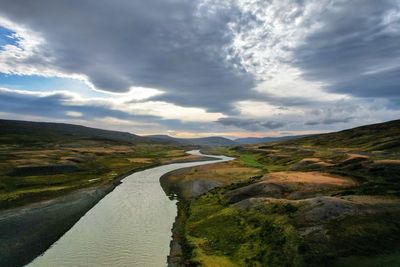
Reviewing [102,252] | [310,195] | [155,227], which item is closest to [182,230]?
[155,227]

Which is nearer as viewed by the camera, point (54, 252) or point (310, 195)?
point (54, 252)

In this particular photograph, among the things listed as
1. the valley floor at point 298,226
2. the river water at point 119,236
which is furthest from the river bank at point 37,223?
the valley floor at point 298,226

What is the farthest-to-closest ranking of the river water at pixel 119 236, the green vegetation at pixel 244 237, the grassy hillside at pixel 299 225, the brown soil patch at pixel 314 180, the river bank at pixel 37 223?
1. the brown soil patch at pixel 314 180
2. the river bank at pixel 37 223
3. the river water at pixel 119 236
4. the green vegetation at pixel 244 237
5. the grassy hillside at pixel 299 225

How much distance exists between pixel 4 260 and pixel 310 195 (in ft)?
137

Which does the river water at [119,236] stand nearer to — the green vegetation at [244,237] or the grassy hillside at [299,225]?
the grassy hillside at [299,225]

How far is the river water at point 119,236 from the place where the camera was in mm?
37625

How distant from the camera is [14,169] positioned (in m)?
96.9

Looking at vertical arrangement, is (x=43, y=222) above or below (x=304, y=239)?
below

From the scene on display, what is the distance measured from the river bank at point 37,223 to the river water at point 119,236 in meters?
1.39

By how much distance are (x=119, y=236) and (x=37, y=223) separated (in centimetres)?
1431

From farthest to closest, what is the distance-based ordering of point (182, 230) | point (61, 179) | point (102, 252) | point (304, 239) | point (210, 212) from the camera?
1. point (61, 179)
2. point (210, 212)
3. point (182, 230)
4. point (102, 252)
5. point (304, 239)

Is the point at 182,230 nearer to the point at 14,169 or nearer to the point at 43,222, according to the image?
the point at 43,222

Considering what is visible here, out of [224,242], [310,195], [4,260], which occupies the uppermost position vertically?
[310,195]

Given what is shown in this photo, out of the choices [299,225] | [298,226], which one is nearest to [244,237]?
[298,226]
